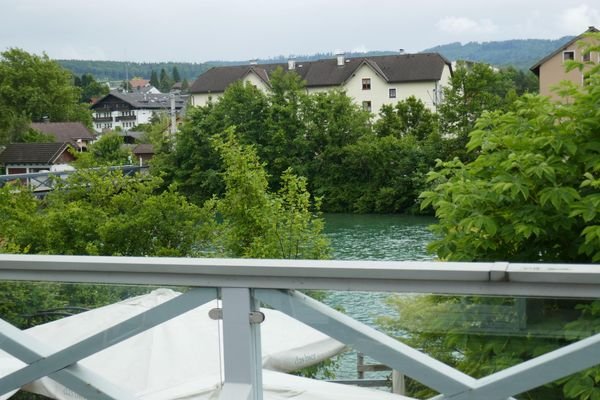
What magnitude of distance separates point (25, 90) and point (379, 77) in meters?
22.9

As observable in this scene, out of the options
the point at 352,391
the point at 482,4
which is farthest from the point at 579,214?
the point at 482,4

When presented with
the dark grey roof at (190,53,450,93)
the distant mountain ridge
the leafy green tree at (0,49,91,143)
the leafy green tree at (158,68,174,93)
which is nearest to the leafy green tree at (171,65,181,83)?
the distant mountain ridge

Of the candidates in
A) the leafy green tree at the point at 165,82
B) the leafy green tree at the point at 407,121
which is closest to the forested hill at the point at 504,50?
the leafy green tree at the point at 407,121

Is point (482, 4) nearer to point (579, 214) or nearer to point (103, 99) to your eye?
point (103, 99)

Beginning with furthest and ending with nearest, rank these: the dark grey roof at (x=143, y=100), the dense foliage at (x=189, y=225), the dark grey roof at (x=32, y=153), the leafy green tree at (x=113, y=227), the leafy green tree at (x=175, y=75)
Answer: the leafy green tree at (x=175, y=75)
the dark grey roof at (x=143, y=100)
the dark grey roof at (x=32, y=153)
the leafy green tree at (x=113, y=227)
the dense foliage at (x=189, y=225)

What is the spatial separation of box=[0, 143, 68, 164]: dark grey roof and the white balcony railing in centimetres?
4700

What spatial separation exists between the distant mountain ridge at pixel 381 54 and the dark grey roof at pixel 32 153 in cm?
1588

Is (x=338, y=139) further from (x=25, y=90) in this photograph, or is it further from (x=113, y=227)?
(x=25, y=90)

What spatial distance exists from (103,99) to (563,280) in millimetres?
84566

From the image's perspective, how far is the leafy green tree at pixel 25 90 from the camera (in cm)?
5344

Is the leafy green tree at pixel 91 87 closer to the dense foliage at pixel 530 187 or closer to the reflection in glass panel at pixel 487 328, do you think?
the dense foliage at pixel 530 187

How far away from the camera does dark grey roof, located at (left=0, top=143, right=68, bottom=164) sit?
47031mm

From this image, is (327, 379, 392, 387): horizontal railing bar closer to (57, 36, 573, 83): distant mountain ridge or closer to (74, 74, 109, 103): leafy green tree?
(57, 36, 573, 83): distant mountain ridge

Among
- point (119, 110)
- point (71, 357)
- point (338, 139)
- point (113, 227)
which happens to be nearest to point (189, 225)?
point (113, 227)
